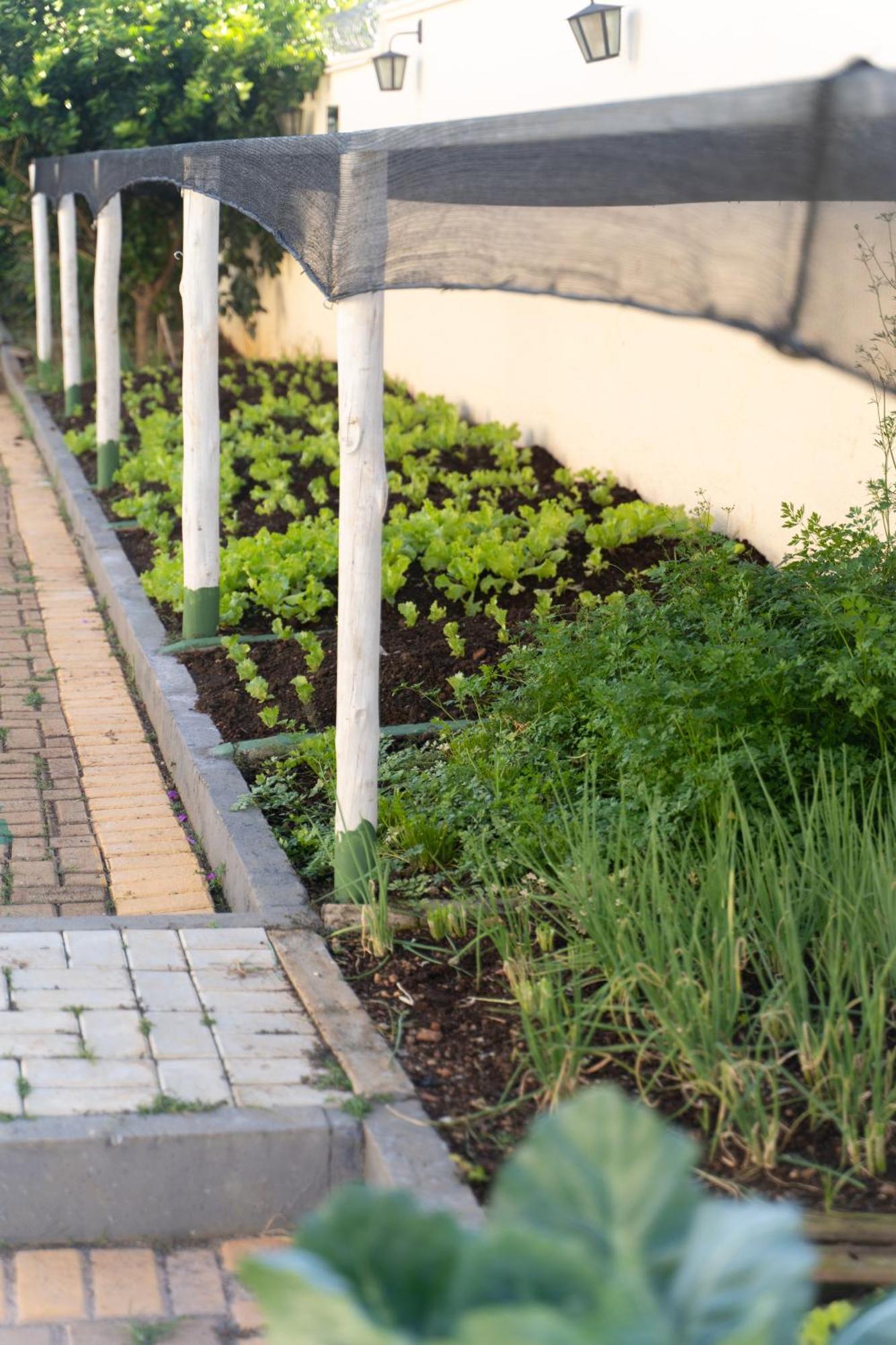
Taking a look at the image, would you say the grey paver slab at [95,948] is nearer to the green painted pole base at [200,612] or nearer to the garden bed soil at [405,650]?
the garden bed soil at [405,650]

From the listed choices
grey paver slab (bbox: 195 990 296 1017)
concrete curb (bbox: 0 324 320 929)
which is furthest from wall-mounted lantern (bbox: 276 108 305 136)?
grey paver slab (bbox: 195 990 296 1017)

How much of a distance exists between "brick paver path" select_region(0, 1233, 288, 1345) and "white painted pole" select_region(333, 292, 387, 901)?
1.27m

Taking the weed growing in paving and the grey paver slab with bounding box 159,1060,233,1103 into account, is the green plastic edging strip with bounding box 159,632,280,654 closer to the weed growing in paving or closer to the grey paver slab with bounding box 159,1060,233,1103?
the grey paver slab with bounding box 159,1060,233,1103

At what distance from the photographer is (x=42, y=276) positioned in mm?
13938

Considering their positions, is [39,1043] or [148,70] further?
[148,70]

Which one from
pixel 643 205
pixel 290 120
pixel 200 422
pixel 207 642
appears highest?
pixel 290 120

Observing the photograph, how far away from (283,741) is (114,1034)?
1941 millimetres

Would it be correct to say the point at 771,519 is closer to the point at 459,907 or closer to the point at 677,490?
the point at 677,490

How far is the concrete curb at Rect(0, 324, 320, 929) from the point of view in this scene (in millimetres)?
4160

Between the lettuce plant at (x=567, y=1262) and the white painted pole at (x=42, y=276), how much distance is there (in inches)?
525

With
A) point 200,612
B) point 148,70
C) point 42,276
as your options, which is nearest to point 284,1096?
point 200,612

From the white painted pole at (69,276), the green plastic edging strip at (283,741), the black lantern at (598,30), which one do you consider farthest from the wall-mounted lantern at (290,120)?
the green plastic edging strip at (283,741)

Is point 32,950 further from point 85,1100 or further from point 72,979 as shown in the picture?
→ point 85,1100

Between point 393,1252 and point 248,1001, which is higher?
point 393,1252
